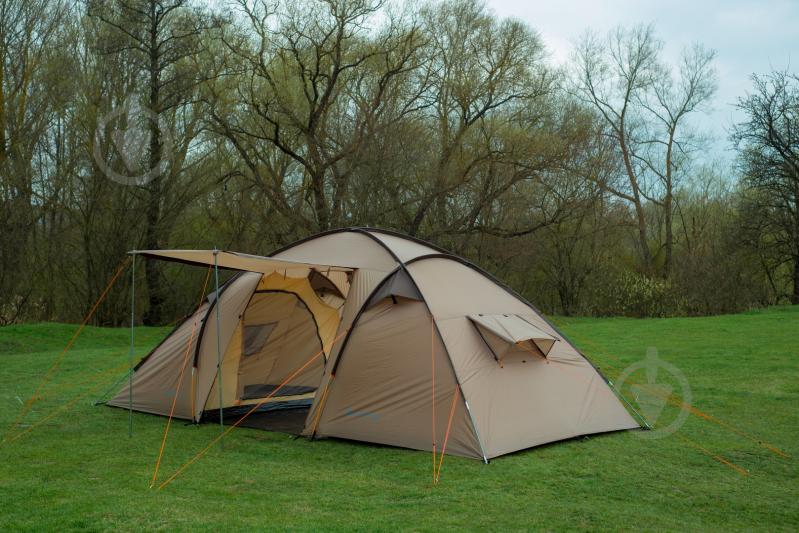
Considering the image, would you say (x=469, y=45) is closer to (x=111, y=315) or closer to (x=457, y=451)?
(x=111, y=315)

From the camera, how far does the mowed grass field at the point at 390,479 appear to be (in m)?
4.49

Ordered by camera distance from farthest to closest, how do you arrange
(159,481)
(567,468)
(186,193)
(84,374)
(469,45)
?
(469,45) → (186,193) → (84,374) → (567,468) → (159,481)

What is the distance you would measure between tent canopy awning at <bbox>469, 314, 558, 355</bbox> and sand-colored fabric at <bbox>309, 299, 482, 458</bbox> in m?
0.51

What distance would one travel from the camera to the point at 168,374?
8.04 metres

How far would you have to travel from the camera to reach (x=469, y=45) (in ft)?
71.7

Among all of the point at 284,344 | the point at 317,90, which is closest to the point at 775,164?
the point at 317,90

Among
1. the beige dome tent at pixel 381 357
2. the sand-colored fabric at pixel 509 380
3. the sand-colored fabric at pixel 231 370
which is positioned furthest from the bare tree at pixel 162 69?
the sand-colored fabric at pixel 509 380

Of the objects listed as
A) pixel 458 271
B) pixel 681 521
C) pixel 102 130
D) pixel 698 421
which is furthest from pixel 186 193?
pixel 681 521

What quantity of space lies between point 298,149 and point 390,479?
710 inches

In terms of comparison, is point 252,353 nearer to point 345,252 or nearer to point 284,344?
point 284,344

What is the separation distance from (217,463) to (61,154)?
16215 mm

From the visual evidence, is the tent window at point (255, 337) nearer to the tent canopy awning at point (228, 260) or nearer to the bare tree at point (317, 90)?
the tent canopy awning at point (228, 260)

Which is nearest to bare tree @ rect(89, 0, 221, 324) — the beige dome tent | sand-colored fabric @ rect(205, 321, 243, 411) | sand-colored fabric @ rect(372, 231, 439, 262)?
the beige dome tent

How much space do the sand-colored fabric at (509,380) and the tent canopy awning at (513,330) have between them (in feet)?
0.39
